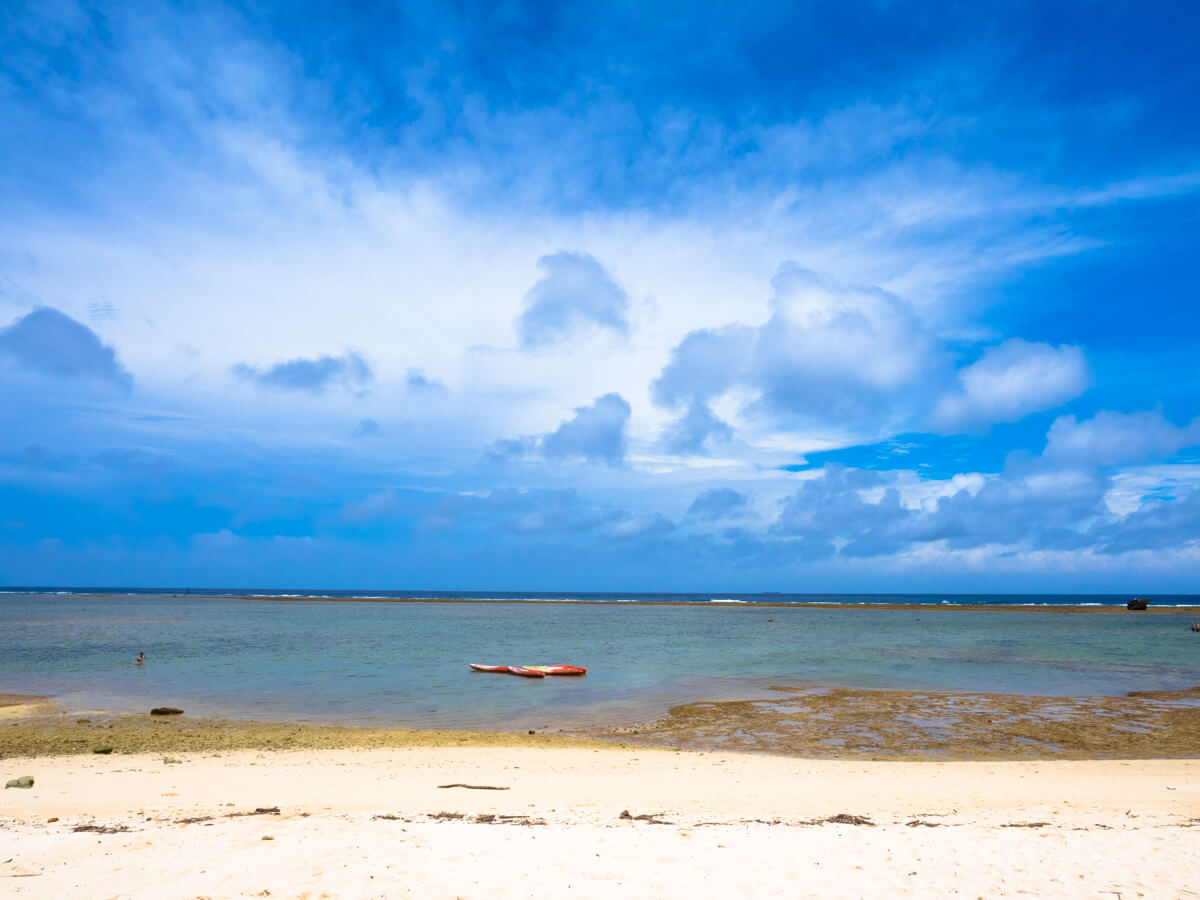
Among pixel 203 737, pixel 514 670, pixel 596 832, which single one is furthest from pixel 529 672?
pixel 596 832

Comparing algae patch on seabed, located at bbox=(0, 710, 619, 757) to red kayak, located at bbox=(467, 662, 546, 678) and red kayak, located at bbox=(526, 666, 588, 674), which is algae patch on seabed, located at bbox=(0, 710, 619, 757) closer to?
red kayak, located at bbox=(467, 662, 546, 678)

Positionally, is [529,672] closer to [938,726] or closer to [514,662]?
[514,662]

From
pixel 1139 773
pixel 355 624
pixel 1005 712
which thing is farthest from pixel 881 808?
pixel 355 624

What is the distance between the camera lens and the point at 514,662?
35250 millimetres

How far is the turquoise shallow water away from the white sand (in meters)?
7.79

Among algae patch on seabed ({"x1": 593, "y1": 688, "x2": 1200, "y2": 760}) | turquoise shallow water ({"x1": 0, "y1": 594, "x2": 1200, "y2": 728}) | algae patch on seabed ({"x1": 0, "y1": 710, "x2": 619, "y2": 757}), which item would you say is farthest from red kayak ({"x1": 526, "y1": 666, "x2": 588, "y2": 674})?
algae patch on seabed ({"x1": 0, "y1": 710, "x2": 619, "y2": 757})

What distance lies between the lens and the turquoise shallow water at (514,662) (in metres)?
23.0

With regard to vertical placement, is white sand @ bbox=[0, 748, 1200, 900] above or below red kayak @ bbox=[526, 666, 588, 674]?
above

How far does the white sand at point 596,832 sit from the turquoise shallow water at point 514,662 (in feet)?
25.6

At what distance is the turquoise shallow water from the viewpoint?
23.0 metres

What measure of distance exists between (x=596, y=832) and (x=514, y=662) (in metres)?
26.9

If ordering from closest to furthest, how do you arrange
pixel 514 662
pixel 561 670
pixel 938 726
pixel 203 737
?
pixel 203 737 → pixel 938 726 → pixel 561 670 → pixel 514 662

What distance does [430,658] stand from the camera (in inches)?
1438

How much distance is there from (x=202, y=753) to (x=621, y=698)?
1321 centimetres
